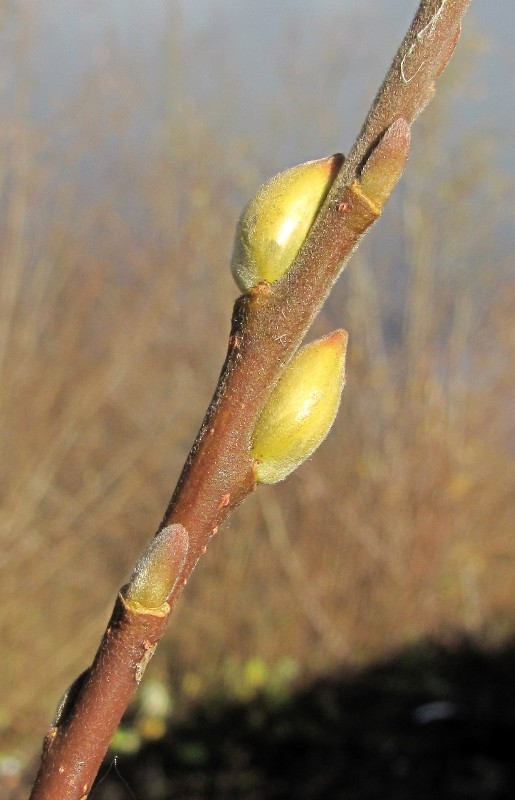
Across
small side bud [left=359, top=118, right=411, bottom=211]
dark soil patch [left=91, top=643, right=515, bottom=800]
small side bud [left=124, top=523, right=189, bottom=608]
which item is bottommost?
small side bud [left=124, top=523, right=189, bottom=608]

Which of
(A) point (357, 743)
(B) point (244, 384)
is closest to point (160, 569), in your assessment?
(B) point (244, 384)

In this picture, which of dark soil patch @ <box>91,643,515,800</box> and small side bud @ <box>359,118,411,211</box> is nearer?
small side bud @ <box>359,118,411,211</box>

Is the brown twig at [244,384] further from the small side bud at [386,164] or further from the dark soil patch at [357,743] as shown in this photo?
the dark soil patch at [357,743]

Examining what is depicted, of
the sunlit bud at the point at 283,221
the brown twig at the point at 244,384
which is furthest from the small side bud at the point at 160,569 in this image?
the sunlit bud at the point at 283,221

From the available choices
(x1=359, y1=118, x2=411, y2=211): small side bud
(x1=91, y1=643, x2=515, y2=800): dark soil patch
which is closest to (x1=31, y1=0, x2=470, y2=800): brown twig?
(x1=359, y1=118, x2=411, y2=211): small side bud

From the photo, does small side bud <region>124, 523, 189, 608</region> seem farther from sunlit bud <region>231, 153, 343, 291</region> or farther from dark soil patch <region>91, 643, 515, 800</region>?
dark soil patch <region>91, 643, 515, 800</region>

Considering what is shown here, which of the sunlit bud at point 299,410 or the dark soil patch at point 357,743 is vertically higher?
the dark soil patch at point 357,743

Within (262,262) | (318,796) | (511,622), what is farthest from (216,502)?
(511,622)

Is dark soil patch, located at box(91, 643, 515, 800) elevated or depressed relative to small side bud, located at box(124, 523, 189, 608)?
elevated
